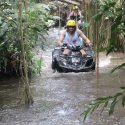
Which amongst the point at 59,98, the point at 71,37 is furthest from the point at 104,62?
the point at 59,98

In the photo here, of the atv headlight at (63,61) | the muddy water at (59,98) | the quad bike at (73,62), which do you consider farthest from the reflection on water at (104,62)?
the atv headlight at (63,61)

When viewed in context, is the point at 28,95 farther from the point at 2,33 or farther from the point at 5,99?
the point at 2,33

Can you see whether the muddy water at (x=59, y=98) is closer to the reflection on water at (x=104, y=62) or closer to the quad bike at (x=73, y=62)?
the quad bike at (x=73, y=62)

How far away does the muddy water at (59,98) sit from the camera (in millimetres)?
5682

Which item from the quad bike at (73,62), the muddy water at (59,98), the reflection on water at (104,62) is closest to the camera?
the muddy water at (59,98)

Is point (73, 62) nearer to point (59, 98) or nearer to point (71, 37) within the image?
point (71, 37)

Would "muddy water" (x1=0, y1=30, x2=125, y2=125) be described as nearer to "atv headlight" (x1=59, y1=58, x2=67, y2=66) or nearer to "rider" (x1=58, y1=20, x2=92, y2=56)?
"atv headlight" (x1=59, y1=58, x2=67, y2=66)

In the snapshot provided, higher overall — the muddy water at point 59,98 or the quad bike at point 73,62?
the quad bike at point 73,62

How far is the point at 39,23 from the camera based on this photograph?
26.7ft

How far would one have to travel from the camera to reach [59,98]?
23.2 ft

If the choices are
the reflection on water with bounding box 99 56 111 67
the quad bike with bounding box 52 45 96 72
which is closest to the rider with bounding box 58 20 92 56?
the quad bike with bounding box 52 45 96 72

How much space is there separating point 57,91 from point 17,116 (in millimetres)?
1815

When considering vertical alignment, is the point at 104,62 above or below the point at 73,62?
below

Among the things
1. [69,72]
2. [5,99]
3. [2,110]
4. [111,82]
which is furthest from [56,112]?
[69,72]
